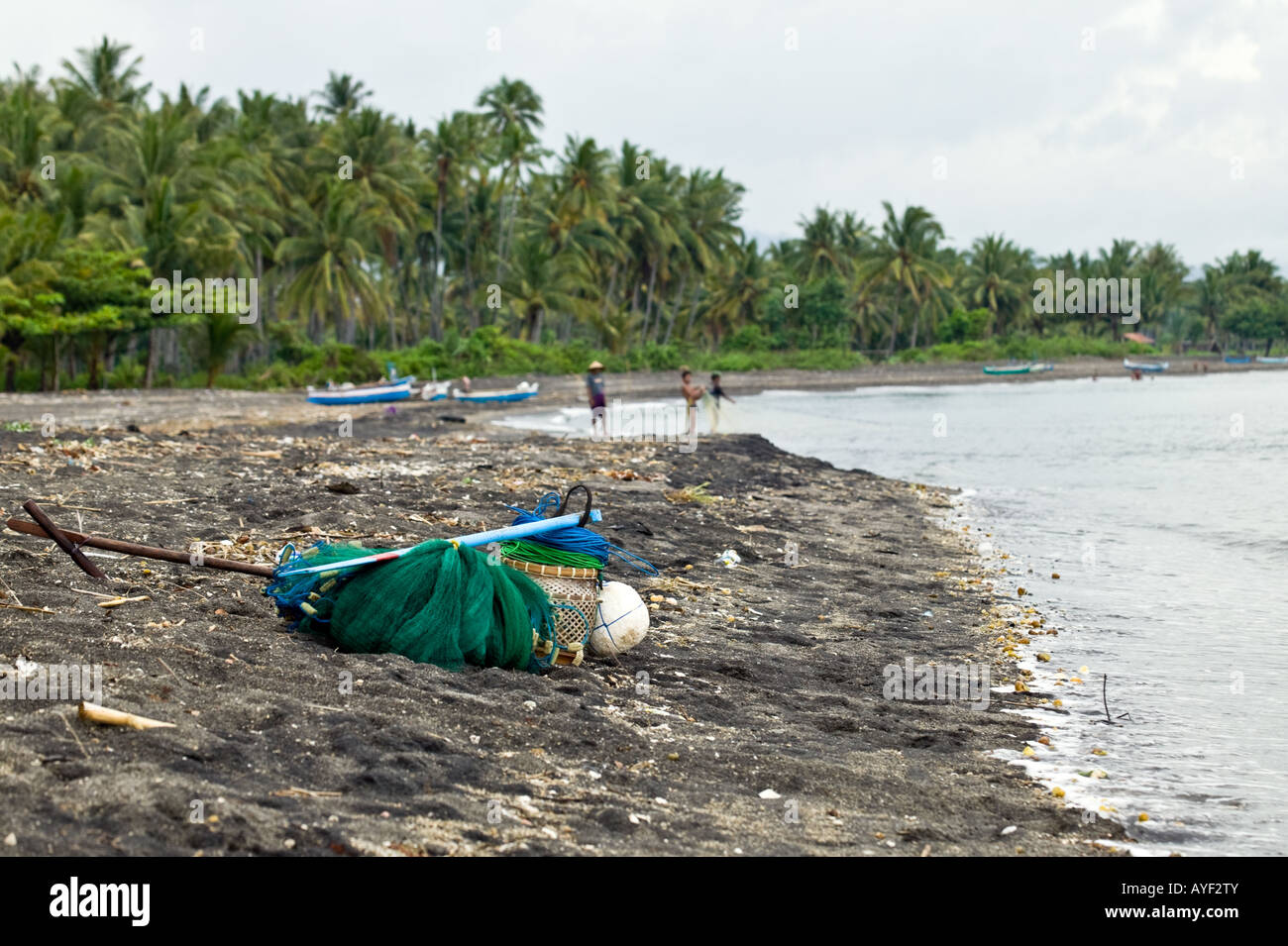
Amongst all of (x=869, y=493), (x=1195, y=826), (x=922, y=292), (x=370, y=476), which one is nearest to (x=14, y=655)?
(x=1195, y=826)

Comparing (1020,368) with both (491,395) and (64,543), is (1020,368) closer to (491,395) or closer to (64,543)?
(491,395)

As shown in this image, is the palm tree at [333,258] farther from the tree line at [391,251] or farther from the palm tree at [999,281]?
the palm tree at [999,281]

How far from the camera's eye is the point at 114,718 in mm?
4234

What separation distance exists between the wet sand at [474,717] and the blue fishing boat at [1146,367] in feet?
258

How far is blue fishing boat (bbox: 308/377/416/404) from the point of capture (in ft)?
99.7

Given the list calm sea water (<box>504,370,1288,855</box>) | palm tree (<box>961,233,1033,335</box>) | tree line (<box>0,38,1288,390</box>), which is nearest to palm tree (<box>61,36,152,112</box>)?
tree line (<box>0,38,1288,390</box>)

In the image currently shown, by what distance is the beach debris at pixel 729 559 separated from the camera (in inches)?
414

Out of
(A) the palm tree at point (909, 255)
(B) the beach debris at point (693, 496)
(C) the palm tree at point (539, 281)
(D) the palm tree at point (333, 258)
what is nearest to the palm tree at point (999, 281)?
(A) the palm tree at point (909, 255)

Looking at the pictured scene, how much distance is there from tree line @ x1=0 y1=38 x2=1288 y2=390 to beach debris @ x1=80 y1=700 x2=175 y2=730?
26.2 metres

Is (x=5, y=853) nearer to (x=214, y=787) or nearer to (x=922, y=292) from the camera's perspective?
(x=214, y=787)

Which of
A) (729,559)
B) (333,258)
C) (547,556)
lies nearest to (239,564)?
(547,556)

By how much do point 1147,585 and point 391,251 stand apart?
45275 mm

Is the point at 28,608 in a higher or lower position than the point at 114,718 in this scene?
higher

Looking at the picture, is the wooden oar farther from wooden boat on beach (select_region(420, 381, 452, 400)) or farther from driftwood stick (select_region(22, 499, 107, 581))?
wooden boat on beach (select_region(420, 381, 452, 400))
